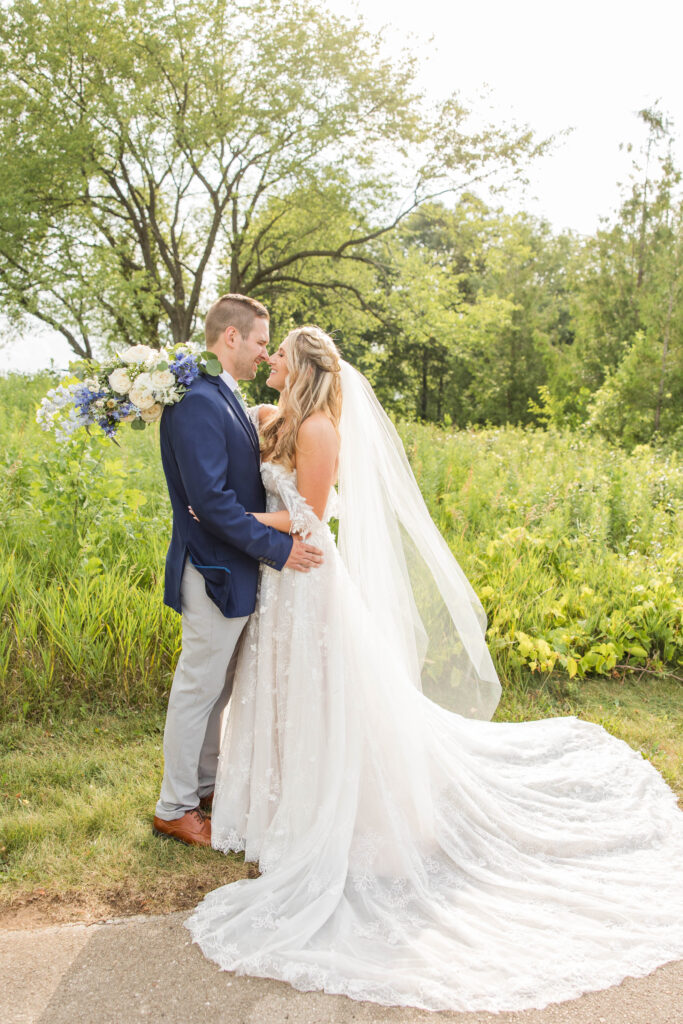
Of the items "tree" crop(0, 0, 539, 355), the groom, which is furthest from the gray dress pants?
"tree" crop(0, 0, 539, 355)

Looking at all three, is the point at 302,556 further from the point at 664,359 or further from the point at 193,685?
the point at 664,359

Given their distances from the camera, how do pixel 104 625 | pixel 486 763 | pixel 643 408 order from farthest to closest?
pixel 643 408, pixel 104 625, pixel 486 763

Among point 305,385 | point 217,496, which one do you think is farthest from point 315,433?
point 217,496

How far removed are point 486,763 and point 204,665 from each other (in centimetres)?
155

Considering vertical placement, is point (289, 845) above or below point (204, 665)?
below

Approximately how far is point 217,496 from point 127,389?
628mm

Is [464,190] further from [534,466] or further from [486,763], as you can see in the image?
[486,763]

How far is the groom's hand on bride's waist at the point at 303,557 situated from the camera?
326 centimetres

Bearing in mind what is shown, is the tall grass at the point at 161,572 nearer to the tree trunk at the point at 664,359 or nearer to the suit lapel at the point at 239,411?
the suit lapel at the point at 239,411

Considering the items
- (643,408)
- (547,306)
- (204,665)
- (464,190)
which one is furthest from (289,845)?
(547,306)

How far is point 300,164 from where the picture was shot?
59.3ft

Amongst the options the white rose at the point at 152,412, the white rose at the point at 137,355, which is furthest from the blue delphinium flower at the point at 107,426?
the white rose at the point at 137,355

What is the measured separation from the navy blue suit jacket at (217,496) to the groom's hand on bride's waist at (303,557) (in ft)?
0.12

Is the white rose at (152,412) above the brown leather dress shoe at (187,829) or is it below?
above
